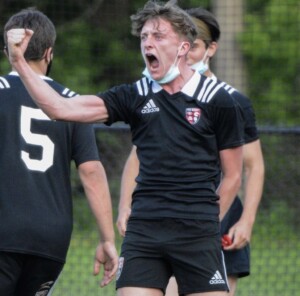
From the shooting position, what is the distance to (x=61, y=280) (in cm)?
976

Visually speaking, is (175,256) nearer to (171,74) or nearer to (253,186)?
(171,74)

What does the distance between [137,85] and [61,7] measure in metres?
9.81

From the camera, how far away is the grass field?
31.5ft

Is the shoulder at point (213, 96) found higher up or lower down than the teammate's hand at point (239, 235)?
higher up

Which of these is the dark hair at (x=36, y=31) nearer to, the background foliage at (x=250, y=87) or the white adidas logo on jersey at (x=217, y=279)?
the white adidas logo on jersey at (x=217, y=279)

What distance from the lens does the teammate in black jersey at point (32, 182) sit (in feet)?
17.7

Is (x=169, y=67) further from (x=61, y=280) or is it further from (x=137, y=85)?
(x=61, y=280)

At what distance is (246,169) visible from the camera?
21.2 ft

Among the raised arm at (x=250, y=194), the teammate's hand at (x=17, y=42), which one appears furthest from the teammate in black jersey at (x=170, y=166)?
the raised arm at (x=250, y=194)

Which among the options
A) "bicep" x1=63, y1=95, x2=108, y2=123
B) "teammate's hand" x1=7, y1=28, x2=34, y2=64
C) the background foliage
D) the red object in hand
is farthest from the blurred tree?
"teammate's hand" x1=7, y1=28, x2=34, y2=64

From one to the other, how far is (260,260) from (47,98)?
5.22m

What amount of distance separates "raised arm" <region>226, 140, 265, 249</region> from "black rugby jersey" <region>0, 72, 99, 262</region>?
3.68 feet

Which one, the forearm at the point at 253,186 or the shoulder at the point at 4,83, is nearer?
the shoulder at the point at 4,83

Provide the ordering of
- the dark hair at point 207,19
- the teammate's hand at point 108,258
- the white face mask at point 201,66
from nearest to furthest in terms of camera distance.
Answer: the teammate's hand at point 108,258
the white face mask at point 201,66
the dark hair at point 207,19
